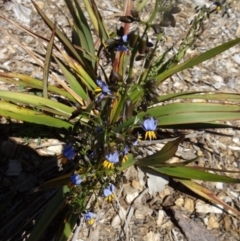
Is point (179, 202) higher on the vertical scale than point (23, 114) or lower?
lower

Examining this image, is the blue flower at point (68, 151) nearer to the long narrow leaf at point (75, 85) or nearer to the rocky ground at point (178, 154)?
the rocky ground at point (178, 154)

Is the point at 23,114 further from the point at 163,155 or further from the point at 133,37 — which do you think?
the point at 133,37

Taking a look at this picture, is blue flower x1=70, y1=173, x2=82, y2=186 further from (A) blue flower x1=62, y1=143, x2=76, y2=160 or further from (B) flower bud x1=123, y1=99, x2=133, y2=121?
(B) flower bud x1=123, y1=99, x2=133, y2=121

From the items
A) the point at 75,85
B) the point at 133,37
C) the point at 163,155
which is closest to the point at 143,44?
the point at 133,37

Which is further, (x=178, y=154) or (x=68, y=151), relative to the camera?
(x=178, y=154)

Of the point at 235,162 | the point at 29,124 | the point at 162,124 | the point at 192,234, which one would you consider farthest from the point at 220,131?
the point at 29,124

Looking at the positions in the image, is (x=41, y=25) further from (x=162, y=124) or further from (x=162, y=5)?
(x=162, y=5)

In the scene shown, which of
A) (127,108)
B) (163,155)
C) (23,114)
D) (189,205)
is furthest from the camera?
(189,205)

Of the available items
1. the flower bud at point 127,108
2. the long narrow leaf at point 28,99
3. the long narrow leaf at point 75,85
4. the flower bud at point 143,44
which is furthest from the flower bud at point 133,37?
the long narrow leaf at point 75,85

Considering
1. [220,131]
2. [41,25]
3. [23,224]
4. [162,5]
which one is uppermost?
[41,25]
